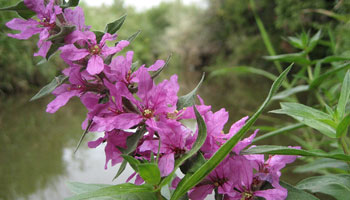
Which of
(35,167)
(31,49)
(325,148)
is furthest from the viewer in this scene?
(31,49)

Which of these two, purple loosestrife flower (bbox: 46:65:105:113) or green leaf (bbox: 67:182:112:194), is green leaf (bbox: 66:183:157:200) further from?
purple loosestrife flower (bbox: 46:65:105:113)

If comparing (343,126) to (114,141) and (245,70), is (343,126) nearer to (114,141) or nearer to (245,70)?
(114,141)

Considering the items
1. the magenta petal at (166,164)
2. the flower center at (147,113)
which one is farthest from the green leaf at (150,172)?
the flower center at (147,113)

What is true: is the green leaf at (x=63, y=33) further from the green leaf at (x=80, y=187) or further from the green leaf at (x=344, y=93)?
the green leaf at (x=344, y=93)

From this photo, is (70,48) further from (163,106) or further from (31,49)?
(31,49)

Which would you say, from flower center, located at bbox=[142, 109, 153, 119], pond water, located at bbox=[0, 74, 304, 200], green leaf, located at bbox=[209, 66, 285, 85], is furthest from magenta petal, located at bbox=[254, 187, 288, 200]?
green leaf, located at bbox=[209, 66, 285, 85]

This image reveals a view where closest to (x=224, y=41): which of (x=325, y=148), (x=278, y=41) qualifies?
(x=278, y=41)

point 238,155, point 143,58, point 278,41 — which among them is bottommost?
point 143,58
